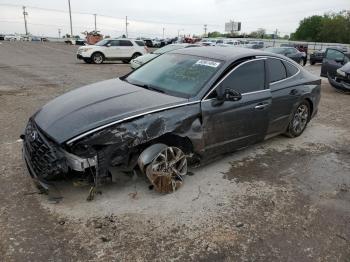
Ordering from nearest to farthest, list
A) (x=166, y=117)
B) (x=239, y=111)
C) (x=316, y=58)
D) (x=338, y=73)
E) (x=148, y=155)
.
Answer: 1. (x=148, y=155)
2. (x=166, y=117)
3. (x=239, y=111)
4. (x=338, y=73)
5. (x=316, y=58)

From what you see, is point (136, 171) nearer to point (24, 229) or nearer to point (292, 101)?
point (24, 229)

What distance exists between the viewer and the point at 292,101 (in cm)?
580

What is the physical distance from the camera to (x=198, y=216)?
3.67 meters

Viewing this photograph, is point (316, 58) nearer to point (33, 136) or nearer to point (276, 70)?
point (276, 70)

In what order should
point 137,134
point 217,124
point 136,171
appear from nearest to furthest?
point 137,134 < point 136,171 < point 217,124

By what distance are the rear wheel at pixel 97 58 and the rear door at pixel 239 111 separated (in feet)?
56.3

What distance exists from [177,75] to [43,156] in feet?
6.68

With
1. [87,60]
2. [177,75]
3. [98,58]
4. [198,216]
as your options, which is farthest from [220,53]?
[98,58]

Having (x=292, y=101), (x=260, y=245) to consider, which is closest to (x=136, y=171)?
(x=260, y=245)

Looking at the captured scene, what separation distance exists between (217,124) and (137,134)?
118cm

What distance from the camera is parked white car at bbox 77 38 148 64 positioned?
20.9 meters

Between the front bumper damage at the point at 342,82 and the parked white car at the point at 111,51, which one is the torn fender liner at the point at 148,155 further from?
the parked white car at the point at 111,51

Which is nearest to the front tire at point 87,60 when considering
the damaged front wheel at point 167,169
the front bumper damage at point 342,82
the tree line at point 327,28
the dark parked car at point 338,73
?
the dark parked car at point 338,73

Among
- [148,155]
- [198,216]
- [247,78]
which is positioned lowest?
[198,216]
